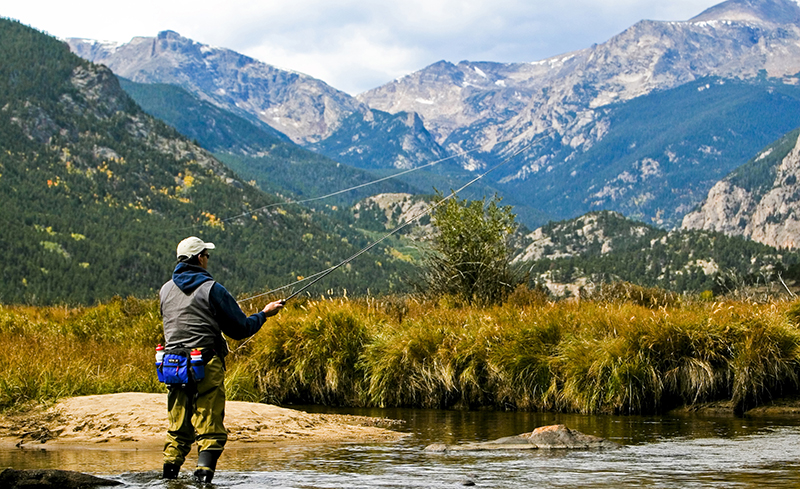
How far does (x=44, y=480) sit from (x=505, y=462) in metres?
5.13

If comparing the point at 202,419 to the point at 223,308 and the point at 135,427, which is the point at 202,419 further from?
the point at 135,427

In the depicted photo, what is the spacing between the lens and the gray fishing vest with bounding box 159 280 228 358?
8.80 m

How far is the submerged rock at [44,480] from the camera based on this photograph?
8109 millimetres

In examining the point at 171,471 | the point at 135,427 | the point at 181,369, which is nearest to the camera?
the point at 181,369

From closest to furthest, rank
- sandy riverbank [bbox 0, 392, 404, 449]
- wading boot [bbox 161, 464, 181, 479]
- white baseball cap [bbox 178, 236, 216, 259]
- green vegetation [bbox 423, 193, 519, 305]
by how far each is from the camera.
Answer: wading boot [bbox 161, 464, 181, 479] → white baseball cap [bbox 178, 236, 216, 259] → sandy riverbank [bbox 0, 392, 404, 449] → green vegetation [bbox 423, 193, 519, 305]

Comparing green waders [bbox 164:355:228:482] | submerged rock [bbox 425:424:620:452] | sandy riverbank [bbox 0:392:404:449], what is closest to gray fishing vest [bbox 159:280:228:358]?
green waders [bbox 164:355:228:482]

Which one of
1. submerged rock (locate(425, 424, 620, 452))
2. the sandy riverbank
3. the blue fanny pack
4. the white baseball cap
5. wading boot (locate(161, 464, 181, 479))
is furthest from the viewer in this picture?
the sandy riverbank

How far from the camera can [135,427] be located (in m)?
12.7

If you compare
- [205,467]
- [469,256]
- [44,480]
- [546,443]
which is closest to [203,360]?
[205,467]

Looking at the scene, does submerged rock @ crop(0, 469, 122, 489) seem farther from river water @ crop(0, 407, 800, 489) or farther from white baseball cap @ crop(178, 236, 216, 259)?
white baseball cap @ crop(178, 236, 216, 259)

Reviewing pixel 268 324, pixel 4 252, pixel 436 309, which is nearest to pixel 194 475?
pixel 268 324

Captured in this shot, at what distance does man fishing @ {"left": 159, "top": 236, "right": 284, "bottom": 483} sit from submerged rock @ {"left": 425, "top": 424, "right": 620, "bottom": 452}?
3.58 metres

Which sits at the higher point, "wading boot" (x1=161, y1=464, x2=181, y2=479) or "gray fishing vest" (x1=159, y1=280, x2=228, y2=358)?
"gray fishing vest" (x1=159, y1=280, x2=228, y2=358)

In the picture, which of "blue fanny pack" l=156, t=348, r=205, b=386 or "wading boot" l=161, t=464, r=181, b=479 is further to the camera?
"wading boot" l=161, t=464, r=181, b=479
